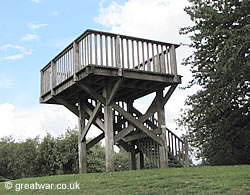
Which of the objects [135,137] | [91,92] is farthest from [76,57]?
[135,137]

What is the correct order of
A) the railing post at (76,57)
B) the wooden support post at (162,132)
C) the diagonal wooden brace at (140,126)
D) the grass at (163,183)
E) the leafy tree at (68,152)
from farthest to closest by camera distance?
the leafy tree at (68,152)
the wooden support post at (162,132)
the diagonal wooden brace at (140,126)
the railing post at (76,57)
the grass at (163,183)

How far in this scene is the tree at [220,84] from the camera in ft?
52.1

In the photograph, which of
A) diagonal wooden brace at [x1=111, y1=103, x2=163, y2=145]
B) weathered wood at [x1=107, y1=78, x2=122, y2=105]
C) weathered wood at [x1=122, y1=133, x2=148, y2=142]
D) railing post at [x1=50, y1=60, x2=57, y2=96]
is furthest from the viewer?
weathered wood at [x1=122, y1=133, x2=148, y2=142]

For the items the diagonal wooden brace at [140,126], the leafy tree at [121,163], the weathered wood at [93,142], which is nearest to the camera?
the diagonal wooden brace at [140,126]

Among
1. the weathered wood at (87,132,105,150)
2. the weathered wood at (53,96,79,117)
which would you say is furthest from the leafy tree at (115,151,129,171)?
the weathered wood at (53,96,79,117)

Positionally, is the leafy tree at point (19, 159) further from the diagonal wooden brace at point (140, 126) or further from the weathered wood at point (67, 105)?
the diagonal wooden brace at point (140, 126)

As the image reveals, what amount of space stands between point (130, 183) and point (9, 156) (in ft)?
79.2

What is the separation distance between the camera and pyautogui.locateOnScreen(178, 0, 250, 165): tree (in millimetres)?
15884

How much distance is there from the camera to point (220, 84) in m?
17.9

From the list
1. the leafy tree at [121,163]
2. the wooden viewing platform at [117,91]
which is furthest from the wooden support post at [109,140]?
the leafy tree at [121,163]

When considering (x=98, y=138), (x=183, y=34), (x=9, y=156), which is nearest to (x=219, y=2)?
(x=183, y=34)

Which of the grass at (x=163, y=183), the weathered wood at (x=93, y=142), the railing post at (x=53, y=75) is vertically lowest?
the grass at (x=163, y=183)

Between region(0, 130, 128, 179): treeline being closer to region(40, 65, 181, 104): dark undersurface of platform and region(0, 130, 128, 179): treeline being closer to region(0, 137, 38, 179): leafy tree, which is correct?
region(0, 137, 38, 179): leafy tree

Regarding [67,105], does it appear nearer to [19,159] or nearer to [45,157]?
[45,157]
